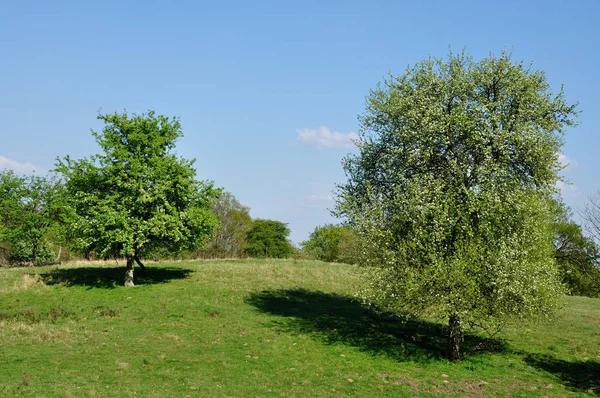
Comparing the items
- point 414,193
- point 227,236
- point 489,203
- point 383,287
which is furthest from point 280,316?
point 227,236

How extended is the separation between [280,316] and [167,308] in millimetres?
9757

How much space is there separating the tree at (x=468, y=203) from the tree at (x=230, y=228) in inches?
4161

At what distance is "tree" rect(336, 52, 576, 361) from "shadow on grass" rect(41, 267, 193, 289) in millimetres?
26230

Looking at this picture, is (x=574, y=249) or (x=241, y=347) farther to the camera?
(x=574, y=249)

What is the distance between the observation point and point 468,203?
26078mm

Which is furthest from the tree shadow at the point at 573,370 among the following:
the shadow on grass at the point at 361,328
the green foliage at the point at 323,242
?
the green foliage at the point at 323,242

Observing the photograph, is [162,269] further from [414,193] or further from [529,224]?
[529,224]

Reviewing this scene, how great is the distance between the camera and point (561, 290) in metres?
26.8

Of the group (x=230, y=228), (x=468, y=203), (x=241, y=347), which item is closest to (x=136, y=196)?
(x=241, y=347)

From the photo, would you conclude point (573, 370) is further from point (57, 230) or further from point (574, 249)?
point (574, 249)

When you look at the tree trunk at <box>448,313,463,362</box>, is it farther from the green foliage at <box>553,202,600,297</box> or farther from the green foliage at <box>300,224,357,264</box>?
the green foliage at <box>300,224,357,264</box>

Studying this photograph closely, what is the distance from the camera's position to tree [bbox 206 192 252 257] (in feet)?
442

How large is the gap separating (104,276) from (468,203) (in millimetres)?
39158

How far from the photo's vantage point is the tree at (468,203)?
24906 mm
